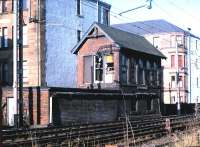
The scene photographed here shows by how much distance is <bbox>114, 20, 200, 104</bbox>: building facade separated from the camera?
69562 millimetres

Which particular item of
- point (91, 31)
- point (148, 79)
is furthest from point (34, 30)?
point (148, 79)

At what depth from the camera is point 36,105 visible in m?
25.7

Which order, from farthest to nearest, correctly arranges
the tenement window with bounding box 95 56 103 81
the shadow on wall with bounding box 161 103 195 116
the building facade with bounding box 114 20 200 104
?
the building facade with bounding box 114 20 200 104
the shadow on wall with bounding box 161 103 195 116
the tenement window with bounding box 95 56 103 81

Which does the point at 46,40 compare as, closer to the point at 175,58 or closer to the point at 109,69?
the point at 109,69

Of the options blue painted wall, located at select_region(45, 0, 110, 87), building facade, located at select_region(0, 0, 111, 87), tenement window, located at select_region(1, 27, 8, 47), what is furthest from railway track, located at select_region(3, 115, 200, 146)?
tenement window, located at select_region(1, 27, 8, 47)

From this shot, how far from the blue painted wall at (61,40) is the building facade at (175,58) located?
23792mm

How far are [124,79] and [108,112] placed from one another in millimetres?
5137

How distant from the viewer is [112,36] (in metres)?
34.0

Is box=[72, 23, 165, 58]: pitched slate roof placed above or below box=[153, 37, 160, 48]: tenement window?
below


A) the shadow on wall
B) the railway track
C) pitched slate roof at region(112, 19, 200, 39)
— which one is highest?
pitched slate roof at region(112, 19, 200, 39)

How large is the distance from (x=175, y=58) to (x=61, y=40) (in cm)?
2890

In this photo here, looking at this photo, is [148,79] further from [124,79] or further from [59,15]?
[59,15]

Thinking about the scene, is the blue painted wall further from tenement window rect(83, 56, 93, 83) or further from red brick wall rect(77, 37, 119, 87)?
tenement window rect(83, 56, 93, 83)

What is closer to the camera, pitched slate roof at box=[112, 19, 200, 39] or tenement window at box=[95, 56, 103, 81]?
tenement window at box=[95, 56, 103, 81]
